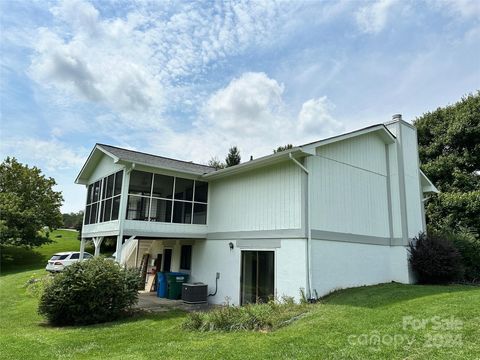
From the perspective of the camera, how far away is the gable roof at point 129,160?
13.0 m

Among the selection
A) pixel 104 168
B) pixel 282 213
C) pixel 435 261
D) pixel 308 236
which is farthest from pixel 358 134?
pixel 104 168

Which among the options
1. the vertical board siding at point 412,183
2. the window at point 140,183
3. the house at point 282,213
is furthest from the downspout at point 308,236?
the window at point 140,183

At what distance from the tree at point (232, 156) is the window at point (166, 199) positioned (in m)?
20.1

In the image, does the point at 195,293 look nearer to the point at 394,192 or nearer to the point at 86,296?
the point at 86,296

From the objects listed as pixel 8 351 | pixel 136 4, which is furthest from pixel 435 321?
pixel 136 4

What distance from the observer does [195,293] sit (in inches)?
514

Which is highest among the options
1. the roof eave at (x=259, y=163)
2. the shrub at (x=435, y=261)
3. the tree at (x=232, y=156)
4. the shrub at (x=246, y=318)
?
the tree at (x=232, y=156)

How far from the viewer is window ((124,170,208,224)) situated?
13.4 meters

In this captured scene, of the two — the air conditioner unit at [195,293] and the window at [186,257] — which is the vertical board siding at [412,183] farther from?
the window at [186,257]

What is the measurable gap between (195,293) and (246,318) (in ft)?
16.9

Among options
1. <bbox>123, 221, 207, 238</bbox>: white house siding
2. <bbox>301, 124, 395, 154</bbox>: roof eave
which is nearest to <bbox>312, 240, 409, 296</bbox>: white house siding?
<bbox>301, 124, 395, 154</bbox>: roof eave

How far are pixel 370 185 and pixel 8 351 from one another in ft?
39.2

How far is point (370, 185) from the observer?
13.3 m

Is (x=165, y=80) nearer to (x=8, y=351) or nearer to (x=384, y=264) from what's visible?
(x=8, y=351)
